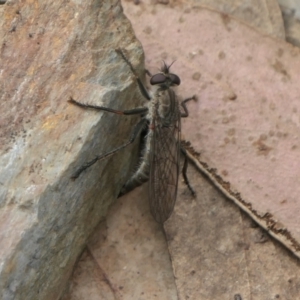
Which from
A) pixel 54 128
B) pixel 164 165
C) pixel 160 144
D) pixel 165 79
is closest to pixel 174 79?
pixel 165 79

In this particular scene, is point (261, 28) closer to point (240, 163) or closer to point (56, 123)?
point (240, 163)

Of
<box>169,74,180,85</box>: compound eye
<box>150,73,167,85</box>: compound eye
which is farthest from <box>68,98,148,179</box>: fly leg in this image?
<box>169,74,180,85</box>: compound eye

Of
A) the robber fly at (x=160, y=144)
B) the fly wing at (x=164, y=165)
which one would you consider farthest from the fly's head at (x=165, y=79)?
the fly wing at (x=164, y=165)

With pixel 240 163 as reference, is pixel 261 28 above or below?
above

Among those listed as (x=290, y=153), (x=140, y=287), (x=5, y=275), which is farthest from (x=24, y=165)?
(x=290, y=153)

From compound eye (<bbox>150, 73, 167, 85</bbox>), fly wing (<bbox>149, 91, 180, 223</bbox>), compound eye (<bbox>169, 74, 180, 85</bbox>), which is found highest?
compound eye (<bbox>150, 73, 167, 85</bbox>)

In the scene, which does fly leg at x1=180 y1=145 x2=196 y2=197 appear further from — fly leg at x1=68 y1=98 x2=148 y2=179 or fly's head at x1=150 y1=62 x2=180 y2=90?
fly's head at x1=150 y1=62 x2=180 y2=90
